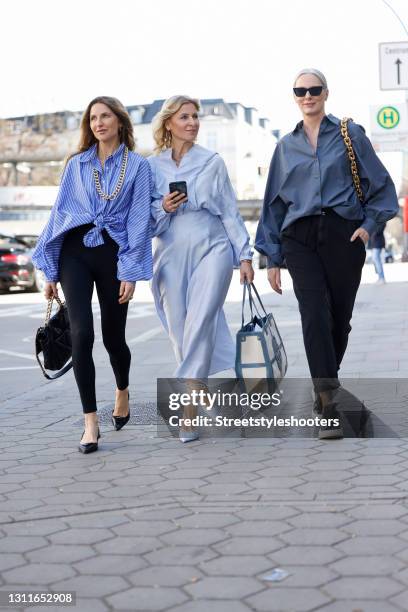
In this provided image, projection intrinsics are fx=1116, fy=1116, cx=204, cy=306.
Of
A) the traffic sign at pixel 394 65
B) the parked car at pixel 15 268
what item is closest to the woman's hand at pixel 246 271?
the traffic sign at pixel 394 65

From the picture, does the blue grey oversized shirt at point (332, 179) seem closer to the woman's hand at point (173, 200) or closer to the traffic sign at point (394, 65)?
the woman's hand at point (173, 200)

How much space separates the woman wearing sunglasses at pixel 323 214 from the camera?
18.8ft

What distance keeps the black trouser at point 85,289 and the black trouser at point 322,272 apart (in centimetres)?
95

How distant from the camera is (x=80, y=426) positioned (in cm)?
647

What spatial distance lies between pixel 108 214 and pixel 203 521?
6.92ft

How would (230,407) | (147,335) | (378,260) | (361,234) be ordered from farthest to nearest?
(378,260), (147,335), (230,407), (361,234)

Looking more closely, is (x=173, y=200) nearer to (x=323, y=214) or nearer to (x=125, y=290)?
(x=125, y=290)

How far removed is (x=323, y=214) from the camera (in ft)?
18.9

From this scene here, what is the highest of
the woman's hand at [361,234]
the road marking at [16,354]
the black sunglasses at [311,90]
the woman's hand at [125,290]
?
the black sunglasses at [311,90]

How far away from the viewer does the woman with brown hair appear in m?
5.69

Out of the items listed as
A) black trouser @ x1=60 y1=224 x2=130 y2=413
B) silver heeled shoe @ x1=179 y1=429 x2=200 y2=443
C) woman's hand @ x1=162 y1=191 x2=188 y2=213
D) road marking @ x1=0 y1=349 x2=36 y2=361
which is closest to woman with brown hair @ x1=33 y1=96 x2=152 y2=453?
black trouser @ x1=60 y1=224 x2=130 y2=413

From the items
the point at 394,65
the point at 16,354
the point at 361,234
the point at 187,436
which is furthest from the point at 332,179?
the point at 394,65

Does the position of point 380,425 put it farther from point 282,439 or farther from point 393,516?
point 393,516

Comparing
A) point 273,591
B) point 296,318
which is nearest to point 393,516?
point 273,591
